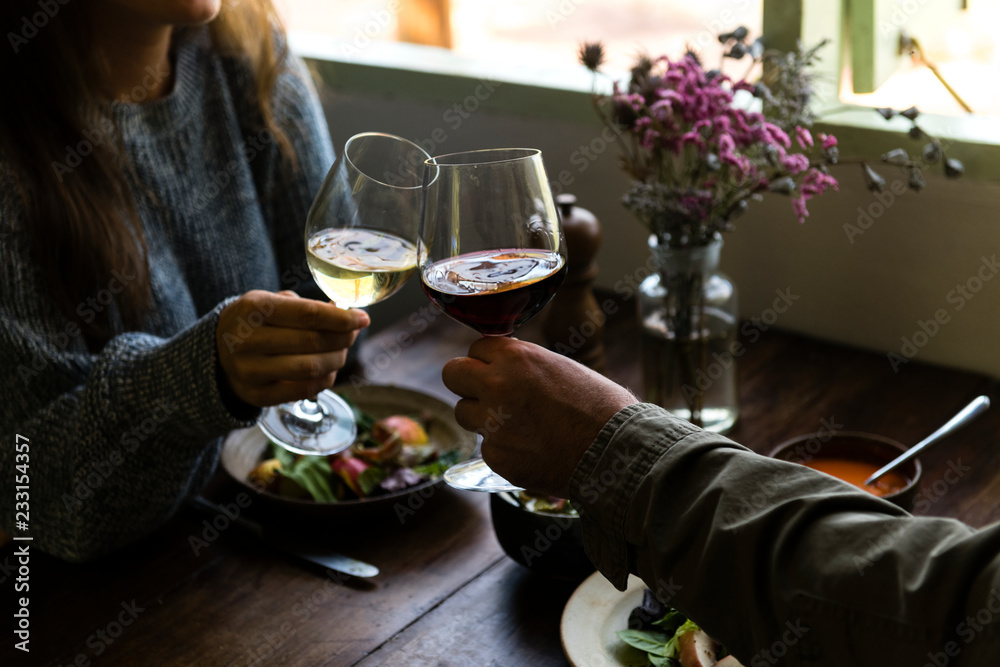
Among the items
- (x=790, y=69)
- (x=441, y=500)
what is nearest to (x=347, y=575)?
(x=441, y=500)

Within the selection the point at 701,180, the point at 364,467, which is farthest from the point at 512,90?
the point at 364,467

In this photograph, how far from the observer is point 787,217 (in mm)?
1487

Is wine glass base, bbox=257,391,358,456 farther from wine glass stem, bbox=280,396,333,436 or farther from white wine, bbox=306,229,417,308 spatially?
white wine, bbox=306,229,417,308

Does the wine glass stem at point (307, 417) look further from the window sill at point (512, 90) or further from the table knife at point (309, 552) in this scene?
the window sill at point (512, 90)

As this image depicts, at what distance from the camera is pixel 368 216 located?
85 cm

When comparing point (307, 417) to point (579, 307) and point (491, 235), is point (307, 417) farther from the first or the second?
point (579, 307)

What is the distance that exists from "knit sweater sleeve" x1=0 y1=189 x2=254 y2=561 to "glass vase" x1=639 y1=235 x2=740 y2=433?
1.79ft

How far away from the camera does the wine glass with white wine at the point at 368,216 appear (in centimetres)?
84

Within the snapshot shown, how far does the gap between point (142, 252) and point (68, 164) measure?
0.14 metres

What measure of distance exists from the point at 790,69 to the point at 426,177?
0.68 metres

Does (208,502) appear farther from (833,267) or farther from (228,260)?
(833,267)

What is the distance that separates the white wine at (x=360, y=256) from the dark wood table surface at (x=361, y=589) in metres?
0.32

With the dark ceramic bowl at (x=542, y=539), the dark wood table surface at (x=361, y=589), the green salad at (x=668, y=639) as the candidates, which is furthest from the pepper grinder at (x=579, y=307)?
the green salad at (x=668, y=639)

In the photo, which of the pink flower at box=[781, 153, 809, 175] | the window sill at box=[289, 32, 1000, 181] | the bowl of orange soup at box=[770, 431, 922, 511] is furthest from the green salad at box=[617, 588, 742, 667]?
the window sill at box=[289, 32, 1000, 181]
